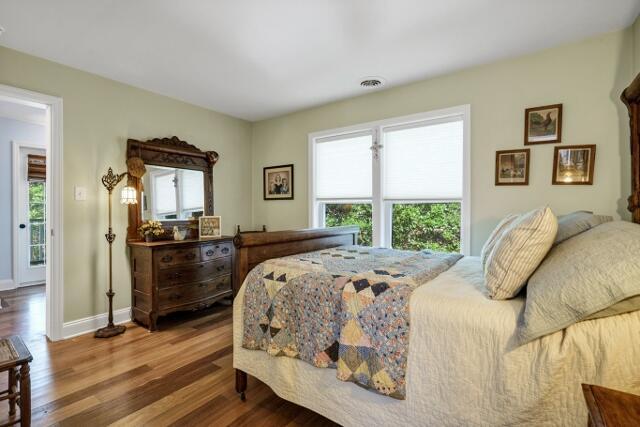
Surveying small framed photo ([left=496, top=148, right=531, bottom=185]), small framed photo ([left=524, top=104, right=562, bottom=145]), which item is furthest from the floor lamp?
→ small framed photo ([left=524, top=104, right=562, bottom=145])

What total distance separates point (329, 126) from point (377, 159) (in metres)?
0.78

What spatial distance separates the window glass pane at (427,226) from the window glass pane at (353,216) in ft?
0.99

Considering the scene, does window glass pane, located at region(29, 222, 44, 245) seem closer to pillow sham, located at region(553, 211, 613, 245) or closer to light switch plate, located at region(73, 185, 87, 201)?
light switch plate, located at region(73, 185, 87, 201)

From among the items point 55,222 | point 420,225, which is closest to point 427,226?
point 420,225

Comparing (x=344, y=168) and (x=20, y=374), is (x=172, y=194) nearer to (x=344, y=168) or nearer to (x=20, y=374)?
(x=344, y=168)

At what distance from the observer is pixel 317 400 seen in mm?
1547

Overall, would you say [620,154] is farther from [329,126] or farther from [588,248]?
[329,126]

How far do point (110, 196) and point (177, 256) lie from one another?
837 mm

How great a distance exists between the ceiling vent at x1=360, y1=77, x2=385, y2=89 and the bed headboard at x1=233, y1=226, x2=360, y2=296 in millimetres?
1500

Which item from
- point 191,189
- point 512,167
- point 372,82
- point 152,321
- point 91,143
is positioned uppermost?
point 372,82

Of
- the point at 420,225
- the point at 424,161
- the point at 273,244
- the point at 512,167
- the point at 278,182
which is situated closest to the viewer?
the point at 273,244

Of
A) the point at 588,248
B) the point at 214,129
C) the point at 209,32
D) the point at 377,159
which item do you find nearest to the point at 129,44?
the point at 209,32

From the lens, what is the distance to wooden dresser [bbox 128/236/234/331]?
2949mm

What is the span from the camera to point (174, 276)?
3086mm
